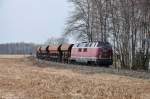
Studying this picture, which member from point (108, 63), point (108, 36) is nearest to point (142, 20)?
point (108, 63)

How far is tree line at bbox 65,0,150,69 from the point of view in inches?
1961

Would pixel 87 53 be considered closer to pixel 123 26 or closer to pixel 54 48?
pixel 123 26

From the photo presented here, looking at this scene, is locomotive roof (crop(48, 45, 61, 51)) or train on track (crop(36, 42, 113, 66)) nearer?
train on track (crop(36, 42, 113, 66))

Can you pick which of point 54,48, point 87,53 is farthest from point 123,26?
point 54,48

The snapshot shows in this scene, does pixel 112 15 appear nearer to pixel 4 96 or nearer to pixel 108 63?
pixel 108 63

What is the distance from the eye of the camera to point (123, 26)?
55062 millimetres

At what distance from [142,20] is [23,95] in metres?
31.3

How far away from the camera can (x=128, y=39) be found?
53.4 meters

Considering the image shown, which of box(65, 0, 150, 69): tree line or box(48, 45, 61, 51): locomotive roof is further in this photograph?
box(48, 45, 61, 51): locomotive roof

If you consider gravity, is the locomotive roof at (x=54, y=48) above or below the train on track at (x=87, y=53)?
above

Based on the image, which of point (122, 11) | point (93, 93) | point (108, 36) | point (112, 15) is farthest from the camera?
point (108, 36)

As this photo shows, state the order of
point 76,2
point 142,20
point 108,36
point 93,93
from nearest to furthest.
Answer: point 93,93 < point 142,20 < point 108,36 < point 76,2

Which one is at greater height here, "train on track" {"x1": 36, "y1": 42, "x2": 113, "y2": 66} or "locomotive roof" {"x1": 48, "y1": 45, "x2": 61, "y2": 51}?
"locomotive roof" {"x1": 48, "y1": 45, "x2": 61, "y2": 51}

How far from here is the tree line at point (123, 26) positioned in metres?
49.8
